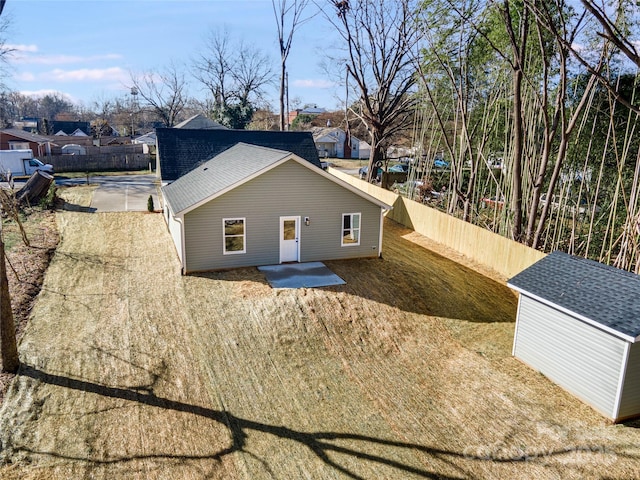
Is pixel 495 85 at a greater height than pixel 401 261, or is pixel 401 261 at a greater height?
pixel 495 85

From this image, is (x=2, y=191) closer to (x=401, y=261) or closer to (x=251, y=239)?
(x=251, y=239)

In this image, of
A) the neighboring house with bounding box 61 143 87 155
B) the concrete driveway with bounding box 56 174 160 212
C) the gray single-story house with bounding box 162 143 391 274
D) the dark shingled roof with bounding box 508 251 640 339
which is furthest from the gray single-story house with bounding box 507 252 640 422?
the neighboring house with bounding box 61 143 87 155

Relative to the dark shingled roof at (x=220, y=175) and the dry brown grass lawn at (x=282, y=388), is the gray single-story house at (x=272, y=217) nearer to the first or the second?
the dark shingled roof at (x=220, y=175)

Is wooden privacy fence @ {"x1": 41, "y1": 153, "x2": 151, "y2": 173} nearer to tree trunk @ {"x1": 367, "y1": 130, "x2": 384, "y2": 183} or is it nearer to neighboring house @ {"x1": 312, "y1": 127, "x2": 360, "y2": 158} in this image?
tree trunk @ {"x1": 367, "y1": 130, "x2": 384, "y2": 183}

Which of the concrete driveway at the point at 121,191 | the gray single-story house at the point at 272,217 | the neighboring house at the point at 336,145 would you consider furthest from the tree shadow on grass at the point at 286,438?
the neighboring house at the point at 336,145

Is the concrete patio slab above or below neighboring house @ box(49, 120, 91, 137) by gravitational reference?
below

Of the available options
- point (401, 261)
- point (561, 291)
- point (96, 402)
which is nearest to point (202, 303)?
point (96, 402)

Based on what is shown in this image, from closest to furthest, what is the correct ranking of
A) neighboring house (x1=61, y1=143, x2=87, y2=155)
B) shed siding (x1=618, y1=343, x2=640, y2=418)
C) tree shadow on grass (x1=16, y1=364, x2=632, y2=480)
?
tree shadow on grass (x1=16, y1=364, x2=632, y2=480) → shed siding (x1=618, y1=343, x2=640, y2=418) → neighboring house (x1=61, y1=143, x2=87, y2=155)

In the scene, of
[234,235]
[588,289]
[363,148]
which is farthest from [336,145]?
[588,289]
